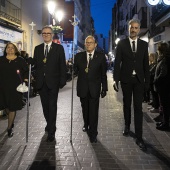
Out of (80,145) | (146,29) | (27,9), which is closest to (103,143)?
(80,145)

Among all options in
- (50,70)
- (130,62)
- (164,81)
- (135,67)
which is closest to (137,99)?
(135,67)

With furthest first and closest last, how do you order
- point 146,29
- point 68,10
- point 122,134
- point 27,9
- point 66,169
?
point 68,10
point 146,29
point 27,9
point 122,134
point 66,169

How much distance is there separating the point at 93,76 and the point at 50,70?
0.86 meters

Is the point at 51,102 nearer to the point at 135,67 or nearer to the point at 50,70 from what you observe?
the point at 50,70

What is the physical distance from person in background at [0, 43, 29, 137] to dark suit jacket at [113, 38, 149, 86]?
196 cm

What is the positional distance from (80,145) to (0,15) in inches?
421

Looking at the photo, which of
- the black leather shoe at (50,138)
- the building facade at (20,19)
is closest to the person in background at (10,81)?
the black leather shoe at (50,138)

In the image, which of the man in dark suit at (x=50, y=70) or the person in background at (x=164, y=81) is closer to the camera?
the man in dark suit at (x=50, y=70)

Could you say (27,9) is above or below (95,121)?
above

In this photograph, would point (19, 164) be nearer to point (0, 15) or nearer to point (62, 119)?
point (62, 119)

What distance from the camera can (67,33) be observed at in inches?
1444

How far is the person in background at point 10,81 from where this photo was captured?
631 centimetres

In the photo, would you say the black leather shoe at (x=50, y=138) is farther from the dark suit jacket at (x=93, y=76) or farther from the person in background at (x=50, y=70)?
the dark suit jacket at (x=93, y=76)

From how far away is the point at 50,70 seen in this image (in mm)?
6004
